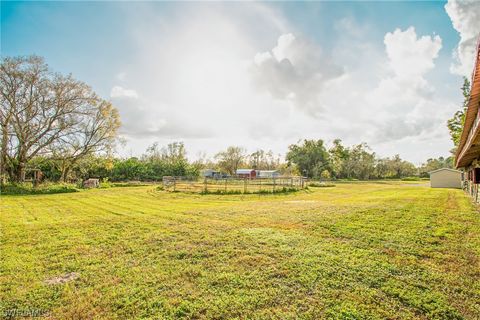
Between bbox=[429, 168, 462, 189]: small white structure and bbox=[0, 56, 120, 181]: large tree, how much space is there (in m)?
43.5

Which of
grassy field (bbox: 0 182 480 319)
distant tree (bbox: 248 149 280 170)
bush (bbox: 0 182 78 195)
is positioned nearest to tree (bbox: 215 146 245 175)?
distant tree (bbox: 248 149 280 170)

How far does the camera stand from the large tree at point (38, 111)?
70.8ft

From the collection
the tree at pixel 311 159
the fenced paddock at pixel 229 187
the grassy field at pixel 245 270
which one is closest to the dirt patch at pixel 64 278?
the grassy field at pixel 245 270

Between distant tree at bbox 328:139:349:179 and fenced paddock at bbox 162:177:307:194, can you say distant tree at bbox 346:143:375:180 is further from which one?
→ fenced paddock at bbox 162:177:307:194

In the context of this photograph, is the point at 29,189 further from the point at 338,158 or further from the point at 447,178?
the point at 338,158

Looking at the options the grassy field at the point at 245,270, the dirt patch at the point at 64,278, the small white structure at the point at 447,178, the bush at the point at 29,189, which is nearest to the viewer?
the grassy field at the point at 245,270

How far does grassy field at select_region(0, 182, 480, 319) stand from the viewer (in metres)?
3.17

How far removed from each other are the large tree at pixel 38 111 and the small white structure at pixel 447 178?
143 ft

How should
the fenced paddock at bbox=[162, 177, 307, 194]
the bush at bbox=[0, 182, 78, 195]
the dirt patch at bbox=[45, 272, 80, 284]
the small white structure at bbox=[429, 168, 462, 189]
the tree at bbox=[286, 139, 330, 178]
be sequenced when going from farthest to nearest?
the tree at bbox=[286, 139, 330, 178] → the small white structure at bbox=[429, 168, 462, 189] → the fenced paddock at bbox=[162, 177, 307, 194] → the bush at bbox=[0, 182, 78, 195] → the dirt patch at bbox=[45, 272, 80, 284]

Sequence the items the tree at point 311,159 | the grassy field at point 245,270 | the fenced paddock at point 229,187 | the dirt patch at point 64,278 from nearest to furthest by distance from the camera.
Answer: the grassy field at point 245,270
the dirt patch at point 64,278
the fenced paddock at point 229,187
the tree at point 311,159

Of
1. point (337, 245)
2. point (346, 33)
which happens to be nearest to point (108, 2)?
point (346, 33)

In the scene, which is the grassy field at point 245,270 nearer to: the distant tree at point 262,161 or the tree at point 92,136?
the tree at point 92,136

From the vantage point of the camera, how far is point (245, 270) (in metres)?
4.28

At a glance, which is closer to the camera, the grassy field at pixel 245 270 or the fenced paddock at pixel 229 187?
the grassy field at pixel 245 270
